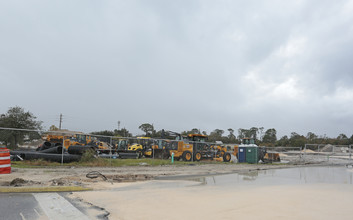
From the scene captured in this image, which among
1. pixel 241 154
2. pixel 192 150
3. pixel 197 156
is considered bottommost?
pixel 197 156

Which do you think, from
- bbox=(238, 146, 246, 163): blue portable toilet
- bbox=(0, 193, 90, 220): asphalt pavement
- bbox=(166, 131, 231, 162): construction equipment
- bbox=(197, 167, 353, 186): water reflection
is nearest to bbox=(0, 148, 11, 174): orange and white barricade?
bbox=(0, 193, 90, 220): asphalt pavement

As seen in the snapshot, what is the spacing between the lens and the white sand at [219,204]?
5113 mm

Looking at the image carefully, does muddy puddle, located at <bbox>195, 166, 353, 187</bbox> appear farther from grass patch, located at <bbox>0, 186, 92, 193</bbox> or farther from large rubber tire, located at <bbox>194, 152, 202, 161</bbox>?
large rubber tire, located at <bbox>194, 152, 202, 161</bbox>

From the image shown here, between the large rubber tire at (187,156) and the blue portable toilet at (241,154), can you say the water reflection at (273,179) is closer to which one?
the large rubber tire at (187,156)

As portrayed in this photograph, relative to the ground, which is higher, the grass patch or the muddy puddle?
the grass patch

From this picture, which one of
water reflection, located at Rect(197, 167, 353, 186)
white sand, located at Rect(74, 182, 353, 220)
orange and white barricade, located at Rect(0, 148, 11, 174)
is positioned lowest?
water reflection, located at Rect(197, 167, 353, 186)

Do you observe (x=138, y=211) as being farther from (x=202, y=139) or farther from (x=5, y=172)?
(x=202, y=139)

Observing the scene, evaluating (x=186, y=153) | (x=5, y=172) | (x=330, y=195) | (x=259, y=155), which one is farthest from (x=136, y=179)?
→ (x=259, y=155)

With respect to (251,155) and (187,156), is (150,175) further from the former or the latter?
(251,155)

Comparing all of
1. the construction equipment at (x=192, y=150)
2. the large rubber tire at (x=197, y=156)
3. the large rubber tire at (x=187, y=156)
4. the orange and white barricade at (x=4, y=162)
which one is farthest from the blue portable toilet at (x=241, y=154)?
the orange and white barricade at (x=4, y=162)

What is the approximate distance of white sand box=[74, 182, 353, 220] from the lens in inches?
201

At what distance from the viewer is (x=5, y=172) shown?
34.1 ft

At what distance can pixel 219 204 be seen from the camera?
617 centimetres

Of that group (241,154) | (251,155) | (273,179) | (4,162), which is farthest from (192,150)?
(4,162)
